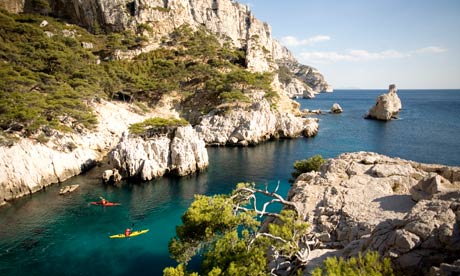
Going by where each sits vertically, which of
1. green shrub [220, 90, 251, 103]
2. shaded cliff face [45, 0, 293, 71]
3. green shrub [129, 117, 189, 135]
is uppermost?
shaded cliff face [45, 0, 293, 71]

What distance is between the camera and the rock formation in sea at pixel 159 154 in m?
37.4

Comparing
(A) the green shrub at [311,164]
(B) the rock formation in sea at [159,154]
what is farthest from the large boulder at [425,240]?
(B) the rock formation in sea at [159,154]

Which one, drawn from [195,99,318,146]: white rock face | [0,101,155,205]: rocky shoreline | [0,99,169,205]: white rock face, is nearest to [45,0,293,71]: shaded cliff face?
[195,99,318,146]: white rock face

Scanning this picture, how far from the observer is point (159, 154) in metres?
39.0

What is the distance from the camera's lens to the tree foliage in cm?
1134

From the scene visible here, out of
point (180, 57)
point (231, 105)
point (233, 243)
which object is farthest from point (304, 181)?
point (180, 57)

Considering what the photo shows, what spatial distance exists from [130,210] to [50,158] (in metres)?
14.6

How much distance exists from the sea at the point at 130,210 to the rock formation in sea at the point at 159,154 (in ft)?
5.49

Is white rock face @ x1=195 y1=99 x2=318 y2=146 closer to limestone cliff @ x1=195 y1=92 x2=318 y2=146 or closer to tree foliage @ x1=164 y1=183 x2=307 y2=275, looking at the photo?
limestone cliff @ x1=195 y1=92 x2=318 y2=146

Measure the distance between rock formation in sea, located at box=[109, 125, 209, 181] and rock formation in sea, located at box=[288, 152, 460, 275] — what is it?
21987 mm

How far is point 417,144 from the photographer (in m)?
53.4

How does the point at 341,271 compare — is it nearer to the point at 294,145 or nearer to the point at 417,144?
the point at 294,145

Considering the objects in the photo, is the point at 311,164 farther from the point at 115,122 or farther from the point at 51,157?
the point at 115,122

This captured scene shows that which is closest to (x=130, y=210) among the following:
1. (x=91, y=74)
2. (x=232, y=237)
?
(x=232, y=237)
